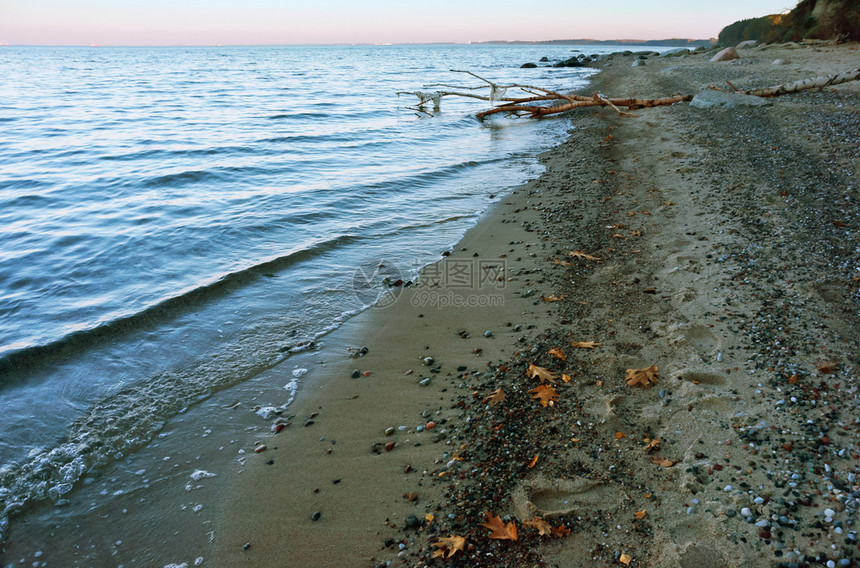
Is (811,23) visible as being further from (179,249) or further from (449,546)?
(449,546)

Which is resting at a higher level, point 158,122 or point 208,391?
point 158,122

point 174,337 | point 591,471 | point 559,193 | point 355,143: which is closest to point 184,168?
point 355,143

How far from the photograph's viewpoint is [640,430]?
10.6ft

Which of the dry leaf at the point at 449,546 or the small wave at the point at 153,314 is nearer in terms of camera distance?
the dry leaf at the point at 449,546

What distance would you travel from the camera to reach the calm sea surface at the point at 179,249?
4309mm

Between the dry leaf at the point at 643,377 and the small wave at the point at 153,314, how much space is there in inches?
211

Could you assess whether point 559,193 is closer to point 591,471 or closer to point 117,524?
point 591,471

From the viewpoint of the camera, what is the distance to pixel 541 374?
387 centimetres

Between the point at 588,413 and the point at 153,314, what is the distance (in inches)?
214

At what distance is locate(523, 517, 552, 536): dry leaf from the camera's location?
2.57m

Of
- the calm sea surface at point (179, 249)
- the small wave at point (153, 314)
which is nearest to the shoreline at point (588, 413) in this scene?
the calm sea surface at point (179, 249)

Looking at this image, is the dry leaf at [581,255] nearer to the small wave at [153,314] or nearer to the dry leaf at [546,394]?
the dry leaf at [546,394]

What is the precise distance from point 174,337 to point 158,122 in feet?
61.6

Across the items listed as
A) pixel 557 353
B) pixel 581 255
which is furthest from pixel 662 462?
pixel 581 255
